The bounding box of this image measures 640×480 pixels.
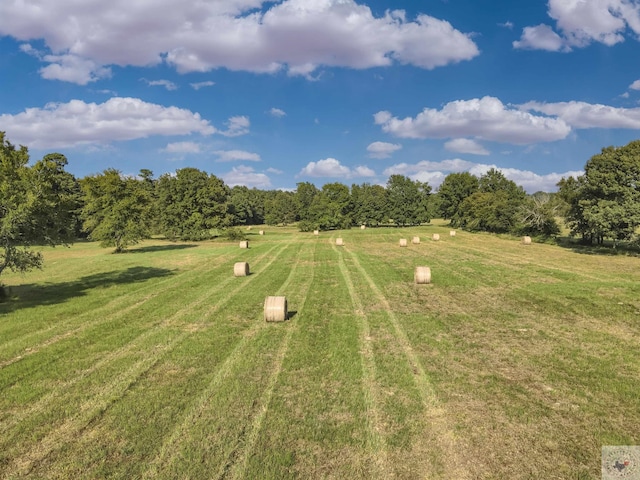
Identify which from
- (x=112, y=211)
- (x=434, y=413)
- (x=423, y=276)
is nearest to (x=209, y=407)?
(x=434, y=413)

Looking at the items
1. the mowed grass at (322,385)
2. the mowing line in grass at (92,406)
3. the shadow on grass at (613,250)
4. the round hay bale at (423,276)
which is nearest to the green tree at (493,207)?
the shadow on grass at (613,250)

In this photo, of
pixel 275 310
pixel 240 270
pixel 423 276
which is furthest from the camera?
pixel 240 270

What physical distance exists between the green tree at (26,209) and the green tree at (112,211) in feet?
79.0

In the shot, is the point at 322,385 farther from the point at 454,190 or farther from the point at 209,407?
the point at 454,190

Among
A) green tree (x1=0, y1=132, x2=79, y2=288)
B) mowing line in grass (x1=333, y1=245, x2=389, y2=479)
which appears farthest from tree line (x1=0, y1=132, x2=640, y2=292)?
mowing line in grass (x1=333, y1=245, x2=389, y2=479)

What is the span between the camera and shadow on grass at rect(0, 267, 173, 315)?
17317mm

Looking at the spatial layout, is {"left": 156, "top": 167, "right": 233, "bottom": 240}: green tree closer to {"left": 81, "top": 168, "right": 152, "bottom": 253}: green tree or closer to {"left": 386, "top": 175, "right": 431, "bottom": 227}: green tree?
{"left": 81, "top": 168, "right": 152, "bottom": 253}: green tree

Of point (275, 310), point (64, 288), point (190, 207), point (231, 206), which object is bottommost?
point (64, 288)

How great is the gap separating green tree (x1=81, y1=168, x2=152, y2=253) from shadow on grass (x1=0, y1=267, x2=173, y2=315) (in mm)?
16110

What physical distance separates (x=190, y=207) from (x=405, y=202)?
5487cm

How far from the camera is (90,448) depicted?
20.8 ft

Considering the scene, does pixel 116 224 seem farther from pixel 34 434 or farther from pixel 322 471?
pixel 322 471

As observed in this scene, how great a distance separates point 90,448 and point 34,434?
130cm

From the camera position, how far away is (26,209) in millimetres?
16266
